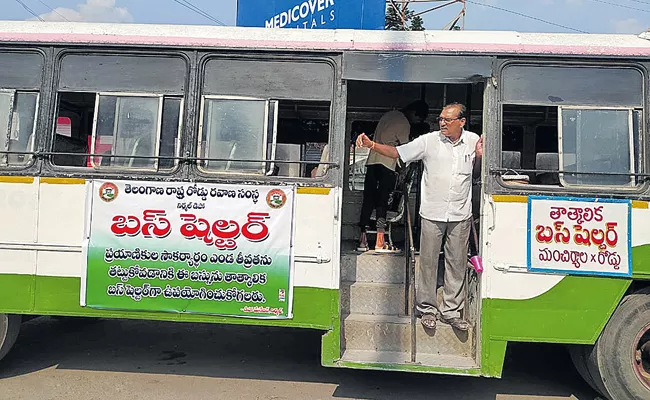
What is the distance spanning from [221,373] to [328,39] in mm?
3240

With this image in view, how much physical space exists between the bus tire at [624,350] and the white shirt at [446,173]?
1.40 m

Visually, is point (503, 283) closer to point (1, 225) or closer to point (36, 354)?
point (1, 225)

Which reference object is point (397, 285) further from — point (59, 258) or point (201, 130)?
point (59, 258)

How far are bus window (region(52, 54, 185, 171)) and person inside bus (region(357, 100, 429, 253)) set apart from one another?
7.70ft

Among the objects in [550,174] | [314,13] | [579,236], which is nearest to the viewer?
[579,236]

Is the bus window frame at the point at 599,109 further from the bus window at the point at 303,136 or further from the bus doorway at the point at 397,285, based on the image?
the bus window at the point at 303,136

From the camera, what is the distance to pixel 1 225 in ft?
14.9

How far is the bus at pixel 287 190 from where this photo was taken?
425 cm

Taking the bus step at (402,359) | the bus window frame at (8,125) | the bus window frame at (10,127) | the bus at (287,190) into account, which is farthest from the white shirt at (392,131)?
the bus window frame at (8,125)

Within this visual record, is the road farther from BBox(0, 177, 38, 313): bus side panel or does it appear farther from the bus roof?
the bus roof

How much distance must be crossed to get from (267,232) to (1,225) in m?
2.24

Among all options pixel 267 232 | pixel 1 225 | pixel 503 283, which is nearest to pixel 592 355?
pixel 503 283

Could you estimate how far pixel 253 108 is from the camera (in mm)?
4453

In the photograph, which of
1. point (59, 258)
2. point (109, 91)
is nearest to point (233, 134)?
point (109, 91)
